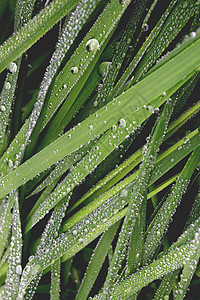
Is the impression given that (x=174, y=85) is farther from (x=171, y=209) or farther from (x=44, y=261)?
(x=44, y=261)

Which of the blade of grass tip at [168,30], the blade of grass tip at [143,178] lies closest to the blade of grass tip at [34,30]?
the blade of grass tip at [168,30]

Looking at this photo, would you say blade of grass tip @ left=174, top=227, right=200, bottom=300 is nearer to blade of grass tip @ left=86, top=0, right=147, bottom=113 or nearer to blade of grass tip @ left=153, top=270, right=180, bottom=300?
blade of grass tip @ left=153, top=270, right=180, bottom=300

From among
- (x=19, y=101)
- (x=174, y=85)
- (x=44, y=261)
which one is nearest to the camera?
(x=174, y=85)

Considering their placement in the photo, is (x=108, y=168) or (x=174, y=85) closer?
(x=174, y=85)

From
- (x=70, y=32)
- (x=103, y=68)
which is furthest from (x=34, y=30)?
(x=103, y=68)

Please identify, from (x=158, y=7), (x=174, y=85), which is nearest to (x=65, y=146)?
(x=174, y=85)

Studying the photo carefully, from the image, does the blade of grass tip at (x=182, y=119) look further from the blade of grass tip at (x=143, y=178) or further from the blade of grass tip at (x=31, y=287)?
the blade of grass tip at (x=31, y=287)

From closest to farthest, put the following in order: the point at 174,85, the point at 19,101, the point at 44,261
Answer: the point at 174,85 < the point at 44,261 < the point at 19,101
